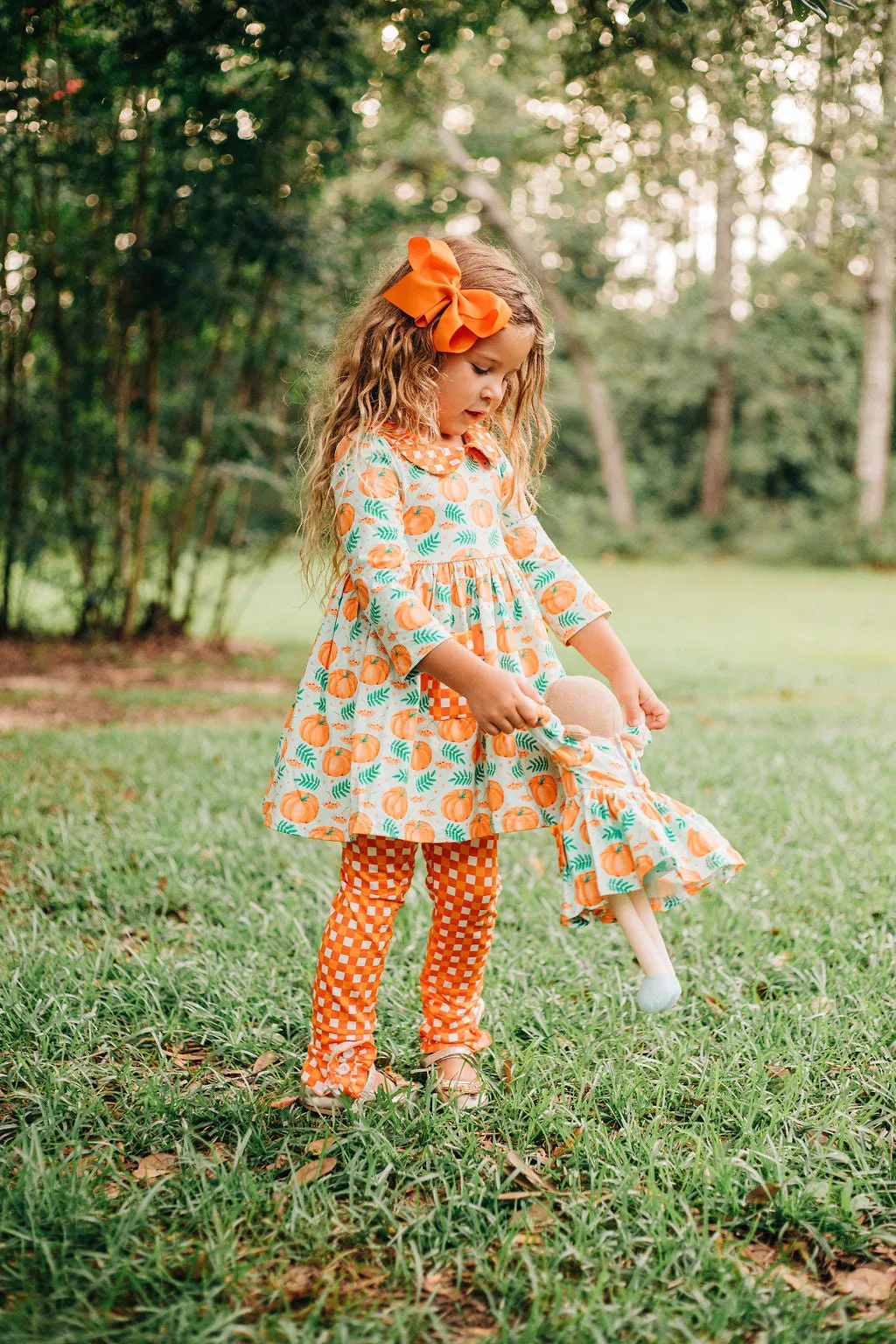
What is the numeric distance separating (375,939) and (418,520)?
761mm

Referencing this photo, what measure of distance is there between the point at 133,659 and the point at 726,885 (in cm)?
516

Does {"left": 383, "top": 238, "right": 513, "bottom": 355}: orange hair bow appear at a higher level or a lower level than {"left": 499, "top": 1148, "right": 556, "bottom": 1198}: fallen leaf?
higher

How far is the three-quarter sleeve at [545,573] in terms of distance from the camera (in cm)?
219

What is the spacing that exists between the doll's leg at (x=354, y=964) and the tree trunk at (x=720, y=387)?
20202 mm

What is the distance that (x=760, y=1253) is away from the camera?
1693 millimetres

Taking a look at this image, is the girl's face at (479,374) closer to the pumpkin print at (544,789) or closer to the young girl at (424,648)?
the young girl at (424,648)

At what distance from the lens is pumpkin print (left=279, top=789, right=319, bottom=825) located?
1998 millimetres

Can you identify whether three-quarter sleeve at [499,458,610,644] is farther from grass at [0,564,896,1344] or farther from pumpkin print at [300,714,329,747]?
grass at [0,564,896,1344]

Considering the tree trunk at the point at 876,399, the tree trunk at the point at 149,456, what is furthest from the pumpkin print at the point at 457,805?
the tree trunk at the point at 876,399

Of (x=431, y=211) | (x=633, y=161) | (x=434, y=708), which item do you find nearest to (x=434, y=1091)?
(x=434, y=708)

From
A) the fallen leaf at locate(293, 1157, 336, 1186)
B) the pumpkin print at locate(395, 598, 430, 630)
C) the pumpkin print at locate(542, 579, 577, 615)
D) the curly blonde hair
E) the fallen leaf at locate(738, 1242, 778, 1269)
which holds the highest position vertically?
the curly blonde hair

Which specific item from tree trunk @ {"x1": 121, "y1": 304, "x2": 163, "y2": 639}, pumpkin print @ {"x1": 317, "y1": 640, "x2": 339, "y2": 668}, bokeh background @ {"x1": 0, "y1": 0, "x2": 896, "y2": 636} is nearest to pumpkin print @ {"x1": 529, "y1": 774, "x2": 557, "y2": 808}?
pumpkin print @ {"x1": 317, "y1": 640, "x2": 339, "y2": 668}

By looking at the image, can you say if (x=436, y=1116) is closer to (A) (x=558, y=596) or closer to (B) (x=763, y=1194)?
(B) (x=763, y=1194)

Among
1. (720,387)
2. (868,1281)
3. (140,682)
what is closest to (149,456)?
(140,682)
